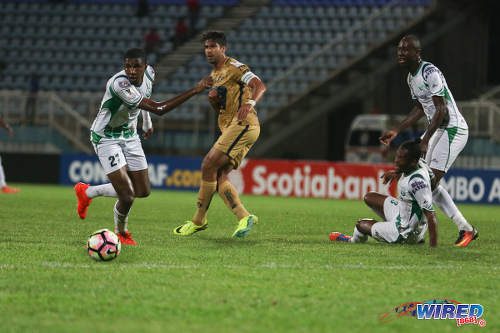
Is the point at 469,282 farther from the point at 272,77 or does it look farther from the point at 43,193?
the point at 272,77

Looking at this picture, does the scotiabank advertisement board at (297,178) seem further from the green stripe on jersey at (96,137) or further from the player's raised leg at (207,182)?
the green stripe on jersey at (96,137)

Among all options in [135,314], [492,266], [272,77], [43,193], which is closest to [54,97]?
[43,193]

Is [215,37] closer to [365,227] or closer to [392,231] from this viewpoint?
[365,227]

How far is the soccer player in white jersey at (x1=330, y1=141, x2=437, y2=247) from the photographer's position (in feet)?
31.1

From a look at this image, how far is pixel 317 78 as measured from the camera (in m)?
27.2

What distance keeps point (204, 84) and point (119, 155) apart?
1186mm

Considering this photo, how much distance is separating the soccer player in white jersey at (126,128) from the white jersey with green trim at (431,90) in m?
2.41

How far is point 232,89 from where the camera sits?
10.4 m

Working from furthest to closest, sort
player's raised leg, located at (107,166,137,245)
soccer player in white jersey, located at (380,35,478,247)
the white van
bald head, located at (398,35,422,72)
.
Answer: the white van
bald head, located at (398,35,422,72)
soccer player in white jersey, located at (380,35,478,247)
player's raised leg, located at (107,166,137,245)

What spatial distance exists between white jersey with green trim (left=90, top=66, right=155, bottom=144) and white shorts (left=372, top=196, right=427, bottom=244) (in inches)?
112

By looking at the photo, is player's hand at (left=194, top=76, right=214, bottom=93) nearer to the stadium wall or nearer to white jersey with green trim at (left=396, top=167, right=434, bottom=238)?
white jersey with green trim at (left=396, top=167, right=434, bottom=238)

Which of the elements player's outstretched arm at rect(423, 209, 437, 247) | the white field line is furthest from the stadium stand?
the white field line

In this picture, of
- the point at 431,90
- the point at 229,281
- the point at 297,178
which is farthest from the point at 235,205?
the point at 297,178

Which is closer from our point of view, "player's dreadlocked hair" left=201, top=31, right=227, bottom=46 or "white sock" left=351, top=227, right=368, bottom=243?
"white sock" left=351, top=227, right=368, bottom=243
